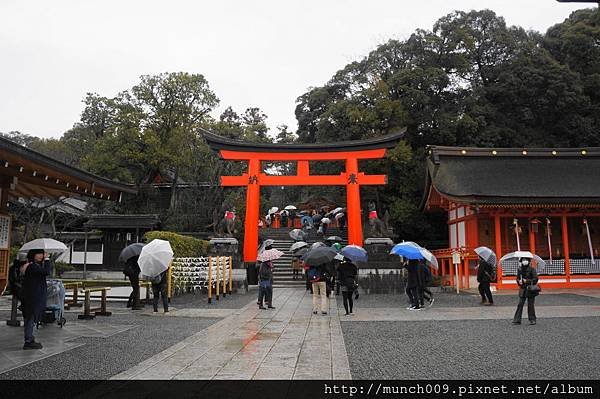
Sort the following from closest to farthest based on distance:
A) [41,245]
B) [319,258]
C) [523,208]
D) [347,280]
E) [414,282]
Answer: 1. [41,245]
2. [319,258]
3. [347,280]
4. [414,282]
5. [523,208]

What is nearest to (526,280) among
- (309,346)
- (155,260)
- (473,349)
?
(473,349)

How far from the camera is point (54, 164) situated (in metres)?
8.30

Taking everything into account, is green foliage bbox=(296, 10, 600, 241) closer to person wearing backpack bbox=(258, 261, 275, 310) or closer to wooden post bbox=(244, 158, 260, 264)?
wooden post bbox=(244, 158, 260, 264)

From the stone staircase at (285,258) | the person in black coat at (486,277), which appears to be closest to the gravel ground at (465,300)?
the person in black coat at (486,277)

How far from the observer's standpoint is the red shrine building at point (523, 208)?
62.0 feet

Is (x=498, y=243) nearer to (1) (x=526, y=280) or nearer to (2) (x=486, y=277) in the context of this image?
(2) (x=486, y=277)

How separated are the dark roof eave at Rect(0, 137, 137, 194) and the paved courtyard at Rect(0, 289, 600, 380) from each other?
2948 mm

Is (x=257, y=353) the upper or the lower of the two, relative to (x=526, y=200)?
lower

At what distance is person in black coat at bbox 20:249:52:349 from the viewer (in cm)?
688

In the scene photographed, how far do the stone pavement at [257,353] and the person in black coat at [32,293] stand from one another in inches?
81.6

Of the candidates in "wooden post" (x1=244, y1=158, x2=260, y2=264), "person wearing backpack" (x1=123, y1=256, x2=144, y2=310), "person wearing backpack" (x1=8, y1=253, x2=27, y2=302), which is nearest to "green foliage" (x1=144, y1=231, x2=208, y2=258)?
"wooden post" (x1=244, y1=158, x2=260, y2=264)

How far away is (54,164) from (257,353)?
16.5 ft

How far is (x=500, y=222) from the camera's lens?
20703mm

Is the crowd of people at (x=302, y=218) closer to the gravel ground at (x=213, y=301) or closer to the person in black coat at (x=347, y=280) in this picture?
the gravel ground at (x=213, y=301)
